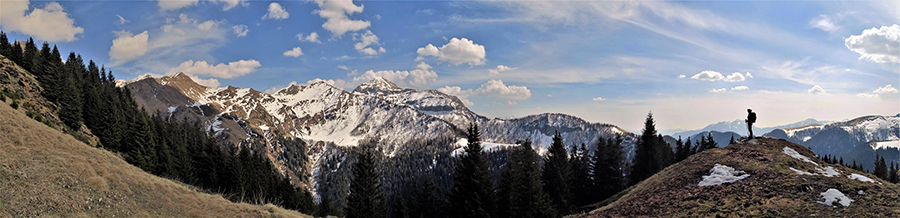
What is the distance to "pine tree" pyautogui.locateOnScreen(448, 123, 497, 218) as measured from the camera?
36.9 metres

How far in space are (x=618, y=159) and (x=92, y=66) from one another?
460ft

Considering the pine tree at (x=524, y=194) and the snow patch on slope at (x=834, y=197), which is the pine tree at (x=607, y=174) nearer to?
the pine tree at (x=524, y=194)

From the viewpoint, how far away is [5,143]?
65.7 ft

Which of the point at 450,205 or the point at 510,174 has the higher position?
the point at 510,174

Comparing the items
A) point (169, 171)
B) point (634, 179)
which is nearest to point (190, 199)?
point (169, 171)

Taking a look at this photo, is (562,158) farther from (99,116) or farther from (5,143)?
(99,116)

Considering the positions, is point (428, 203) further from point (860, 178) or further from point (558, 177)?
point (860, 178)

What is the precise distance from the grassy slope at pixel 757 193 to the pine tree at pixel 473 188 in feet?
49.7

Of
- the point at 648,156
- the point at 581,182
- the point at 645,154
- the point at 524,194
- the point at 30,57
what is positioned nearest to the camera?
the point at 524,194

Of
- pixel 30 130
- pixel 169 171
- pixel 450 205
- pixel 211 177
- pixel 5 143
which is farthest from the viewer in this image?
pixel 211 177

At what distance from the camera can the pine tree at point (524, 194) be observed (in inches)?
1571

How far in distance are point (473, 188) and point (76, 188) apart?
2865cm

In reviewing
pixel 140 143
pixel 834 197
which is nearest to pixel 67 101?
pixel 140 143

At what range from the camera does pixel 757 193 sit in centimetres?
1820
